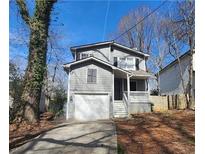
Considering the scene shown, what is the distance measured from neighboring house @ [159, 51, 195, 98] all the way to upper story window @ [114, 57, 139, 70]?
4714mm

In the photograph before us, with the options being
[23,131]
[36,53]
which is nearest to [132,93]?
[36,53]

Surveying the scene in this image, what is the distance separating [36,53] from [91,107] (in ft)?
20.8

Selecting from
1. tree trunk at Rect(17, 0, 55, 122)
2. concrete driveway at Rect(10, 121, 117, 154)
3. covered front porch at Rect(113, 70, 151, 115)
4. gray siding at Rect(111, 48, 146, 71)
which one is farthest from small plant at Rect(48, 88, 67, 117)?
concrete driveway at Rect(10, 121, 117, 154)

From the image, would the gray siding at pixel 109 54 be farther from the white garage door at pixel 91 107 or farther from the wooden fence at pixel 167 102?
the white garage door at pixel 91 107

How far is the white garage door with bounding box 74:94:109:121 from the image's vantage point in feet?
56.8

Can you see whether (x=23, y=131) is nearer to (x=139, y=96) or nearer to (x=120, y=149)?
(x=120, y=149)

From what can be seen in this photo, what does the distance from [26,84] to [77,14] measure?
8.02 m

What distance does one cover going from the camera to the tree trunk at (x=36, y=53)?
42.4 feet

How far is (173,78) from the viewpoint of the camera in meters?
24.8

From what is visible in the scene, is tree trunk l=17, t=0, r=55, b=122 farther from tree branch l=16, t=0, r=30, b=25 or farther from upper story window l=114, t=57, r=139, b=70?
upper story window l=114, t=57, r=139, b=70

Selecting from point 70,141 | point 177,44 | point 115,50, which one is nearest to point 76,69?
point 115,50

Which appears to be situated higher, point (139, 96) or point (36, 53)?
point (36, 53)

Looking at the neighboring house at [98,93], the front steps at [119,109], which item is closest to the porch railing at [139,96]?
the neighboring house at [98,93]

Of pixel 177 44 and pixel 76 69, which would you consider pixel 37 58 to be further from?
pixel 177 44
